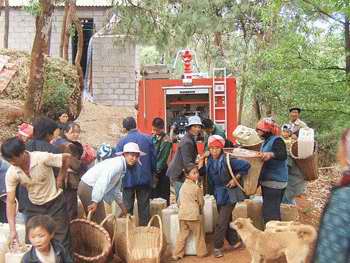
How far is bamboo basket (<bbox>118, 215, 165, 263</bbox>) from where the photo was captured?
6.32m

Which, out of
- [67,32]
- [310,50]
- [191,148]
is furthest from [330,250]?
[67,32]

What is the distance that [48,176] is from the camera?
17.2 ft

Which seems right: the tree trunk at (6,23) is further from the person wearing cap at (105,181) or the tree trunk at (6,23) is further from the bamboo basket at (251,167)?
the bamboo basket at (251,167)

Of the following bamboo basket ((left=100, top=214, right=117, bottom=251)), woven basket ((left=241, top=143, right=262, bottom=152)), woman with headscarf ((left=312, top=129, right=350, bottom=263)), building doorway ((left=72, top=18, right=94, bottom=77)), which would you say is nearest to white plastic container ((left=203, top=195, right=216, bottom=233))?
woven basket ((left=241, top=143, right=262, bottom=152))

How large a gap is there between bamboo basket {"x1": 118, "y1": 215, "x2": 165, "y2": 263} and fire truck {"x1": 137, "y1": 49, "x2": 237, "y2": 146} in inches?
200

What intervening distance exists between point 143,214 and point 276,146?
1.80 m

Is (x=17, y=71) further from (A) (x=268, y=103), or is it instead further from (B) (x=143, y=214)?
(B) (x=143, y=214)

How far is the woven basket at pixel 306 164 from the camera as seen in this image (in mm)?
7723

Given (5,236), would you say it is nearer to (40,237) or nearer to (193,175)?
(40,237)

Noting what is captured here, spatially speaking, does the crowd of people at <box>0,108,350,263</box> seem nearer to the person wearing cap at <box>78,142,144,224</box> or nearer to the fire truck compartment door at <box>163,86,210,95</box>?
the person wearing cap at <box>78,142,144,224</box>

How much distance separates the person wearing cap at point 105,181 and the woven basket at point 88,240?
173 mm

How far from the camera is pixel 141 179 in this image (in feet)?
23.8

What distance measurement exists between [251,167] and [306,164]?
4.24ft

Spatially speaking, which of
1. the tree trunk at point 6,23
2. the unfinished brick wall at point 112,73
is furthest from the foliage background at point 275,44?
the tree trunk at point 6,23
